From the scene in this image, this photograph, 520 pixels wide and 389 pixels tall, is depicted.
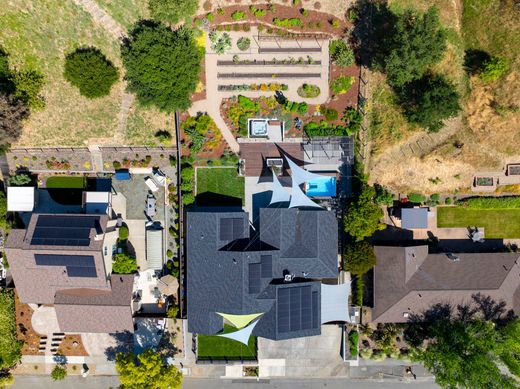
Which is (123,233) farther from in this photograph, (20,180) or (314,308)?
(314,308)

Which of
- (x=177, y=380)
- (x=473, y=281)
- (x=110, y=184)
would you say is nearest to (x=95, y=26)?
(x=110, y=184)

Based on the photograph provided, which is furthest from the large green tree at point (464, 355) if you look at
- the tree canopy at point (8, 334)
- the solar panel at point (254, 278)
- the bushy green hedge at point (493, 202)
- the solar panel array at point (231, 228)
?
the tree canopy at point (8, 334)

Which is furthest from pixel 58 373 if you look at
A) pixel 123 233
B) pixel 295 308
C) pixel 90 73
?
pixel 90 73

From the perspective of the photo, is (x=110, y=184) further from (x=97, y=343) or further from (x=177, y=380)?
(x=177, y=380)

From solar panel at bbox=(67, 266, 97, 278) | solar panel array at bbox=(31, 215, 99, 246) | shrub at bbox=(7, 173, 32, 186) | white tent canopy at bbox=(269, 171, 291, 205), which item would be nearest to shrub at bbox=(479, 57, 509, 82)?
white tent canopy at bbox=(269, 171, 291, 205)

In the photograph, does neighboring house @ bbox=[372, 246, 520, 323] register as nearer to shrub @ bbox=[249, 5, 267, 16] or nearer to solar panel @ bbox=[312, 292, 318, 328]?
solar panel @ bbox=[312, 292, 318, 328]

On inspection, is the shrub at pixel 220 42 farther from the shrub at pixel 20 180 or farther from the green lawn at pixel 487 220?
the green lawn at pixel 487 220
